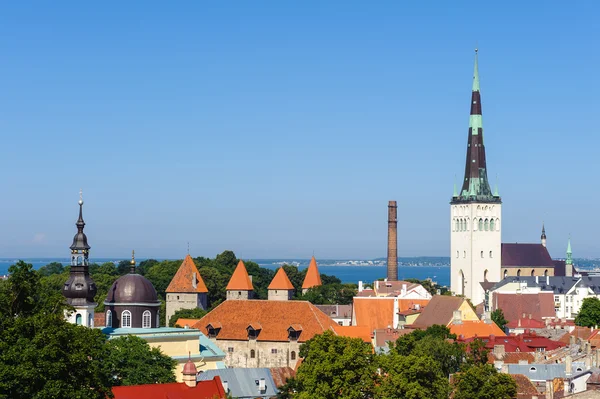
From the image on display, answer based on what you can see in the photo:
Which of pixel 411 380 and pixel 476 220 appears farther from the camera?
pixel 476 220

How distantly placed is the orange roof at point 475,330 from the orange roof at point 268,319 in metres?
9.84

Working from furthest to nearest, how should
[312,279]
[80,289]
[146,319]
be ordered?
[312,279]
[146,319]
[80,289]

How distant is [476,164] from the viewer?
158 meters

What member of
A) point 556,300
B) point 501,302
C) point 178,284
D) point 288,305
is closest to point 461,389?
point 288,305

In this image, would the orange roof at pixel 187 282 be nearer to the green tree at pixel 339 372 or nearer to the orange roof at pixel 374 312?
the orange roof at pixel 374 312

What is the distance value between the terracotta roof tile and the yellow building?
29.9 meters

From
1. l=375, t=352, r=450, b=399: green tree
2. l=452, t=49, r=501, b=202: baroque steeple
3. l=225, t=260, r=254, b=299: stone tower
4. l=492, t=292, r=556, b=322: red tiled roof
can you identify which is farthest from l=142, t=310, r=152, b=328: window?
l=452, t=49, r=501, b=202: baroque steeple

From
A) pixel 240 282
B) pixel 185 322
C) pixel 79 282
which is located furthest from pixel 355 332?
pixel 240 282

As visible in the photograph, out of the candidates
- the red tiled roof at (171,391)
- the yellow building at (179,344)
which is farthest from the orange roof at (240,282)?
the red tiled roof at (171,391)

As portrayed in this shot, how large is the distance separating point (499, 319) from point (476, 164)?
151 feet

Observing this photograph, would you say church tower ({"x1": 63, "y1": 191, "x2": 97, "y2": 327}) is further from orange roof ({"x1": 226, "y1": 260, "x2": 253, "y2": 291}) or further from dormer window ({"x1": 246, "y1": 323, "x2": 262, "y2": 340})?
orange roof ({"x1": 226, "y1": 260, "x2": 253, "y2": 291})

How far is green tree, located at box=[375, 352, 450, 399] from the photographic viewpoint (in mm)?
54625

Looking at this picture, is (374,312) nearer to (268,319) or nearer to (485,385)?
(268,319)

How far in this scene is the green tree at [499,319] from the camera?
4453 inches
